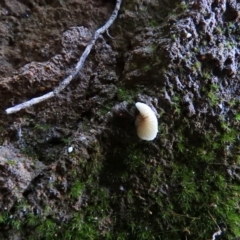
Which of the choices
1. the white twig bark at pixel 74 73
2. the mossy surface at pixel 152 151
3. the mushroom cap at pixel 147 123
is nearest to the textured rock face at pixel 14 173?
the mossy surface at pixel 152 151

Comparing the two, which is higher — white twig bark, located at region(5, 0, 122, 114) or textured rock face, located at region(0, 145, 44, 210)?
white twig bark, located at region(5, 0, 122, 114)

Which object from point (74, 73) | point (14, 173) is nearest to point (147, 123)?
point (74, 73)

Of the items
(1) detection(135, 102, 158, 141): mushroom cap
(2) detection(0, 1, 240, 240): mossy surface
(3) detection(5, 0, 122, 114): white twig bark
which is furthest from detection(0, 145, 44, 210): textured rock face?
(1) detection(135, 102, 158, 141): mushroom cap

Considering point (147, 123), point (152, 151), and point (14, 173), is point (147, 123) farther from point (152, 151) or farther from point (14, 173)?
point (14, 173)

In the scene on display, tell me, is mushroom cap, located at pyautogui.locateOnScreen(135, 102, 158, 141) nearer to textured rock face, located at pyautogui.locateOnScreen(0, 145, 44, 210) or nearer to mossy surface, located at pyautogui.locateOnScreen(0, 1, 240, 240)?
mossy surface, located at pyautogui.locateOnScreen(0, 1, 240, 240)

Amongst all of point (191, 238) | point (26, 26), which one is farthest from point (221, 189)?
point (26, 26)

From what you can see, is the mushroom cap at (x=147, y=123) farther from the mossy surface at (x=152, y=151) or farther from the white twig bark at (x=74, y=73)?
the white twig bark at (x=74, y=73)

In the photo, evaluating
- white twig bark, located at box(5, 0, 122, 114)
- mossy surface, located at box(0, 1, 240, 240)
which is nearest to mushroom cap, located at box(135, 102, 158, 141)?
mossy surface, located at box(0, 1, 240, 240)

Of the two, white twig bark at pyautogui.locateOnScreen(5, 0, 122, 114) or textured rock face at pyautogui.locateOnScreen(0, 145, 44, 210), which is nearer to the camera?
textured rock face at pyautogui.locateOnScreen(0, 145, 44, 210)

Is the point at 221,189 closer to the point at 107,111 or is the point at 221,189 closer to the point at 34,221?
the point at 107,111
